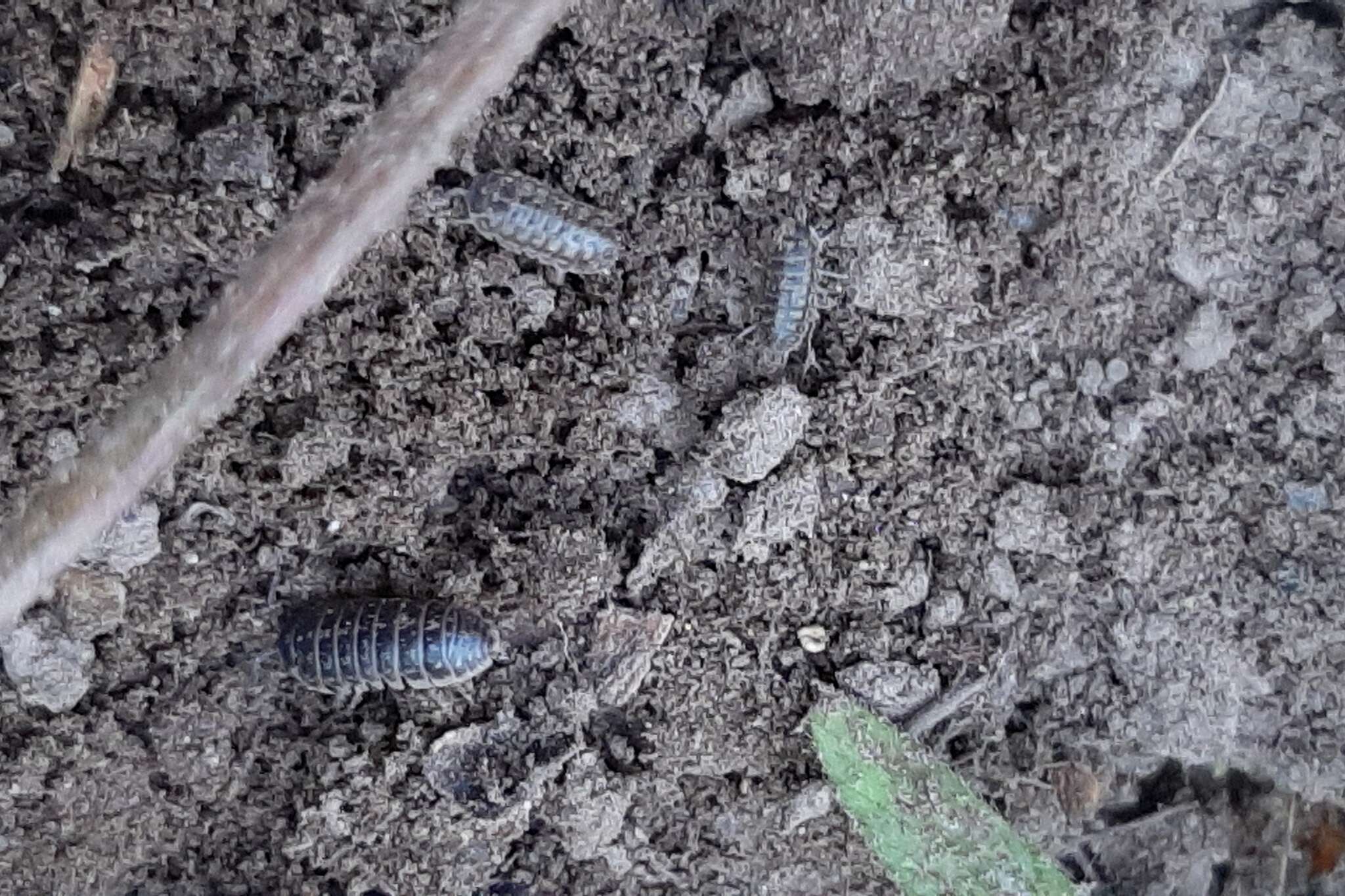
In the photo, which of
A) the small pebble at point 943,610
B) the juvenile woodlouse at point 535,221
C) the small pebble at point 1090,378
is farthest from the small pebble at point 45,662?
the small pebble at point 1090,378

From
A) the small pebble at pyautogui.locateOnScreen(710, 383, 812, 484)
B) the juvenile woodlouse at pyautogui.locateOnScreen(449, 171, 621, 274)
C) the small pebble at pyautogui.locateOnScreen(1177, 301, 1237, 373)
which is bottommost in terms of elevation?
the small pebble at pyautogui.locateOnScreen(710, 383, 812, 484)

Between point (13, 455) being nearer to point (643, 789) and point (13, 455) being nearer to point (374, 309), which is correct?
point (374, 309)

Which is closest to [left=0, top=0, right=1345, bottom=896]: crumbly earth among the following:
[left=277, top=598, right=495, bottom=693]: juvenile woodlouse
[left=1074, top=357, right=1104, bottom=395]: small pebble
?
[left=1074, top=357, right=1104, bottom=395]: small pebble

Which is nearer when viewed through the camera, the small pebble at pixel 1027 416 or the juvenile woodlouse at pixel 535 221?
the juvenile woodlouse at pixel 535 221

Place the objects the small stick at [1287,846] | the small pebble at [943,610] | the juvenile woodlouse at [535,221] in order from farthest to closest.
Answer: the small stick at [1287,846], the small pebble at [943,610], the juvenile woodlouse at [535,221]

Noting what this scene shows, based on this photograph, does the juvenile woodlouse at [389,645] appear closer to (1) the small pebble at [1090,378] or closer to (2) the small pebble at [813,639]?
(2) the small pebble at [813,639]

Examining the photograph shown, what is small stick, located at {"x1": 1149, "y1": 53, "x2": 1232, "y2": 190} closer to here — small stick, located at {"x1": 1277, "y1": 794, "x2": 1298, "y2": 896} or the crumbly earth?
the crumbly earth

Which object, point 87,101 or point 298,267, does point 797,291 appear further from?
point 87,101
